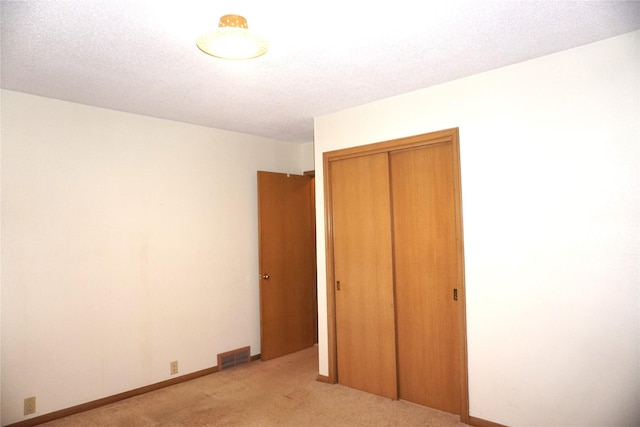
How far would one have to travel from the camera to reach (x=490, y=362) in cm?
282

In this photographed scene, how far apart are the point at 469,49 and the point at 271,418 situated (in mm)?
2885

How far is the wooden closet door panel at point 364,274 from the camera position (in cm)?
345

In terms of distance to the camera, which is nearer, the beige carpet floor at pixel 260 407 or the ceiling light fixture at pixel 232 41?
the ceiling light fixture at pixel 232 41

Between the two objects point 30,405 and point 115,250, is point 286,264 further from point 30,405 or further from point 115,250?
point 30,405

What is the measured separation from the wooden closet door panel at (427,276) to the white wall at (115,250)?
187 centimetres

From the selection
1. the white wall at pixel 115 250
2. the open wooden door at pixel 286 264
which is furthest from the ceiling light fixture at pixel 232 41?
the open wooden door at pixel 286 264

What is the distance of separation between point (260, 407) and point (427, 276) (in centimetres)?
169

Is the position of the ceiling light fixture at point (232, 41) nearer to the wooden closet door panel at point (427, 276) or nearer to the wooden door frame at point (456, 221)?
the wooden door frame at point (456, 221)

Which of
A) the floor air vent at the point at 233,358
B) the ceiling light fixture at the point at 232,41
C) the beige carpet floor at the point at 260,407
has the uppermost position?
the ceiling light fixture at the point at 232,41

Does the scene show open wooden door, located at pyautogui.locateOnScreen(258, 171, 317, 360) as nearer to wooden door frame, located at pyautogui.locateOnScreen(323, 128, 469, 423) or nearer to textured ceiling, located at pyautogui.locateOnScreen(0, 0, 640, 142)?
wooden door frame, located at pyautogui.locateOnScreen(323, 128, 469, 423)

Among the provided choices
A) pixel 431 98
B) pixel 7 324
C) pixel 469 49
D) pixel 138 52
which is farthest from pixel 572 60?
pixel 7 324

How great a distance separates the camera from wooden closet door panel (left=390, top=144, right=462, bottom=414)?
308 cm

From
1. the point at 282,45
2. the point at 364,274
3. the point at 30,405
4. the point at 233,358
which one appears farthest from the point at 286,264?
the point at 282,45

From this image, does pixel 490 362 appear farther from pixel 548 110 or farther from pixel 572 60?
pixel 572 60
